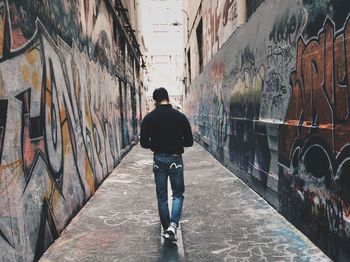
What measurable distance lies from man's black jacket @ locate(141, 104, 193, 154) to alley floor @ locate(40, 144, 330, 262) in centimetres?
123

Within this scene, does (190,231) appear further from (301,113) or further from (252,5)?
(252,5)

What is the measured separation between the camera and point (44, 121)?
13.6ft

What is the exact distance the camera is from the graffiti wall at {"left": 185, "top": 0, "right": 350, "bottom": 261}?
11.2 feet

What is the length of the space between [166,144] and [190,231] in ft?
4.43

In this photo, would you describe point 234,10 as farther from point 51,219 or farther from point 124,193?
point 51,219

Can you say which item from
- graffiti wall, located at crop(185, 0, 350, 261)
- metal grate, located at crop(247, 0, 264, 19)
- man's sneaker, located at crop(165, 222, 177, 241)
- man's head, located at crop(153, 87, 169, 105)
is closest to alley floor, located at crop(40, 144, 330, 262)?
man's sneaker, located at crop(165, 222, 177, 241)

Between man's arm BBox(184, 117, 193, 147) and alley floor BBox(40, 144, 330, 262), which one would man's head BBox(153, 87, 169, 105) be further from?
alley floor BBox(40, 144, 330, 262)

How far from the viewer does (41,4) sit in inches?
167

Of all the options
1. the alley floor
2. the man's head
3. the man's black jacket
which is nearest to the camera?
the alley floor

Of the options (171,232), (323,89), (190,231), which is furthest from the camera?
(190,231)

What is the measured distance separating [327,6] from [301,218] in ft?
8.84

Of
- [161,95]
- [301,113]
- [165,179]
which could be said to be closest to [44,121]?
[161,95]

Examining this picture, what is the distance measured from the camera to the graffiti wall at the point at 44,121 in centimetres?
317

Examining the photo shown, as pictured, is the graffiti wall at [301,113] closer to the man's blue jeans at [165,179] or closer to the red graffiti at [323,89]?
the red graffiti at [323,89]
